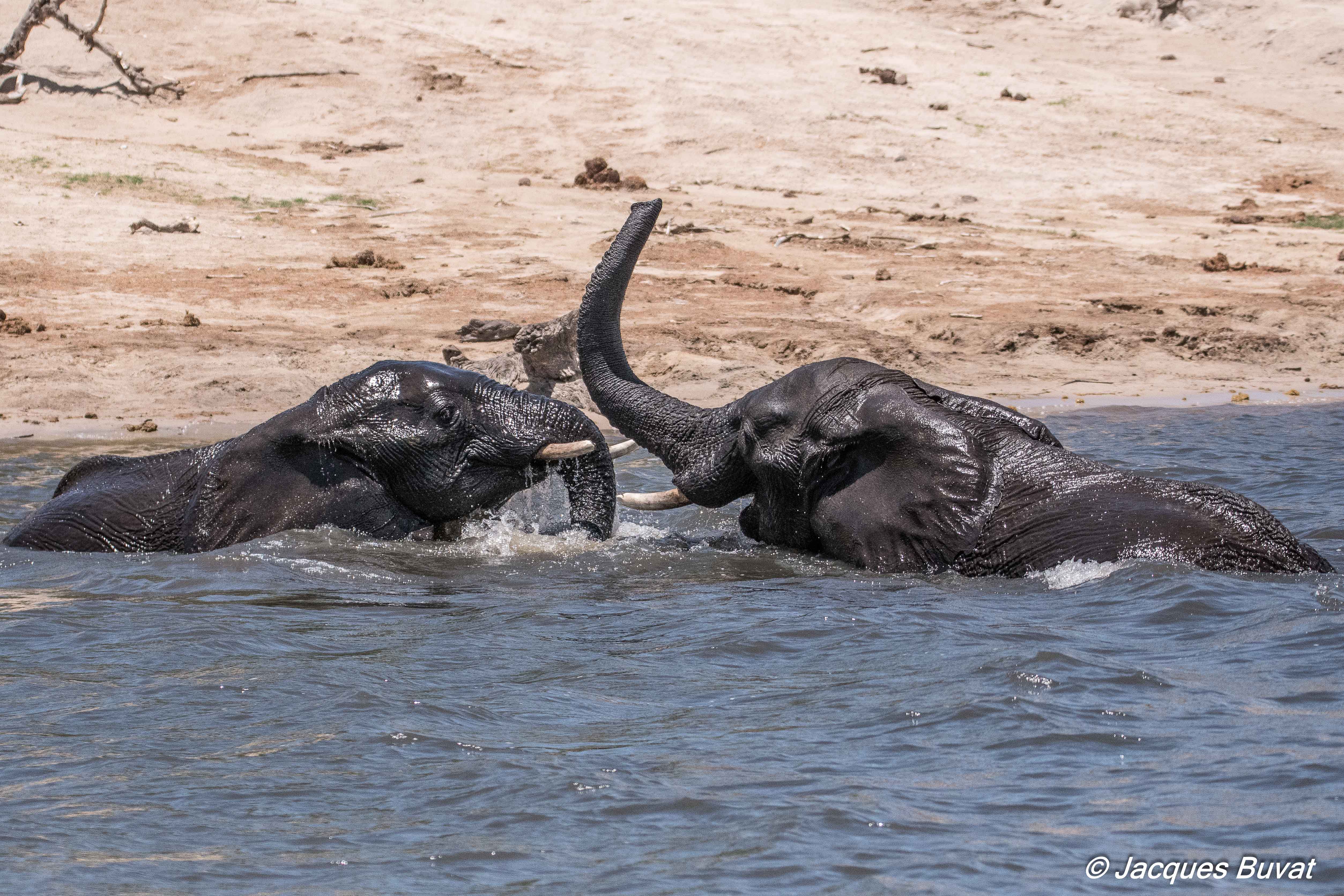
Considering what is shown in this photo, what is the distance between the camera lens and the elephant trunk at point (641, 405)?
6875mm

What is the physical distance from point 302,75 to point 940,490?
742 inches

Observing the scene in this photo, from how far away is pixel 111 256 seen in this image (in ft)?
48.8

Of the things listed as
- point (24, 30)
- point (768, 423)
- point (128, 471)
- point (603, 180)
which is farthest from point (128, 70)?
point (768, 423)

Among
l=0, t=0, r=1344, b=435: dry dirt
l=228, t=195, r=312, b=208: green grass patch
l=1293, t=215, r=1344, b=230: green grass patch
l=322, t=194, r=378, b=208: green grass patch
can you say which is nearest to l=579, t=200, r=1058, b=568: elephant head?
l=0, t=0, r=1344, b=435: dry dirt

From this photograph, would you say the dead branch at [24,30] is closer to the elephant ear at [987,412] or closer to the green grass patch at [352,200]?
the green grass patch at [352,200]

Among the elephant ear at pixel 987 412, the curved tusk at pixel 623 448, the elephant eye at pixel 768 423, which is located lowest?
the curved tusk at pixel 623 448

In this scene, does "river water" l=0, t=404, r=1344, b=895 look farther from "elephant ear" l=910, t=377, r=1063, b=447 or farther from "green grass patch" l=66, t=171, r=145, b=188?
"green grass patch" l=66, t=171, r=145, b=188

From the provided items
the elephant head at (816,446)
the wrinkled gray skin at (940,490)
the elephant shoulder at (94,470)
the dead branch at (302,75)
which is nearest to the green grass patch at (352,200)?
the dead branch at (302,75)

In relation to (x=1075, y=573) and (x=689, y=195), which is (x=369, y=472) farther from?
(x=689, y=195)

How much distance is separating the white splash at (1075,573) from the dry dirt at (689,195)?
6.02m

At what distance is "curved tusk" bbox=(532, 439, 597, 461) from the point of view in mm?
6723

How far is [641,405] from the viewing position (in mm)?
7121

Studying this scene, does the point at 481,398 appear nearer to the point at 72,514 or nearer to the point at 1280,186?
the point at 72,514

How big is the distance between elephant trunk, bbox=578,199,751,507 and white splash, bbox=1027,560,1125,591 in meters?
1.37
